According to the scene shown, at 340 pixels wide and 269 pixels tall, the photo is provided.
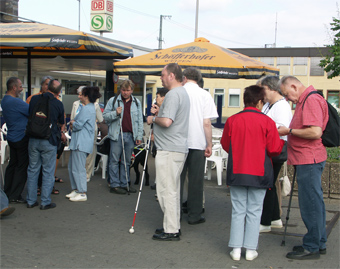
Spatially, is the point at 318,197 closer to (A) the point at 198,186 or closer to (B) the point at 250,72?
(A) the point at 198,186

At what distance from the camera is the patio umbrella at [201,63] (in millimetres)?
9195

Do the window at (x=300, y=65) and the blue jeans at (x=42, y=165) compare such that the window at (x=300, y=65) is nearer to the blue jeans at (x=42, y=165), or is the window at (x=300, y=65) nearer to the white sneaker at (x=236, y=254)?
the blue jeans at (x=42, y=165)

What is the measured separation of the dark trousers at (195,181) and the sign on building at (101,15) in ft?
65.0

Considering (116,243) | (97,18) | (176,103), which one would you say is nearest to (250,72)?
(176,103)

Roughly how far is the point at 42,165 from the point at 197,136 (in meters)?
2.41

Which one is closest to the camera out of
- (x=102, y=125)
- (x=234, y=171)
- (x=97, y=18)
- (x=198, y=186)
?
(x=234, y=171)

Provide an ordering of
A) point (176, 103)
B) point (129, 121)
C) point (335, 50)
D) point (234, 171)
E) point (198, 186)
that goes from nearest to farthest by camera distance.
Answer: point (234, 171) → point (176, 103) → point (198, 186) → point (129, 121) → point (335, 50)

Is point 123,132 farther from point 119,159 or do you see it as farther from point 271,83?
point 271,83

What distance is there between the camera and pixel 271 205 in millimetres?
5305

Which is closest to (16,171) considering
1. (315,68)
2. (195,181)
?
(195,181)

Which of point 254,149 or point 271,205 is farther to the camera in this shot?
point 271,205

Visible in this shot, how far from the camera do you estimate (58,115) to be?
21.3ft

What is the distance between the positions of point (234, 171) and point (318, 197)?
909mm

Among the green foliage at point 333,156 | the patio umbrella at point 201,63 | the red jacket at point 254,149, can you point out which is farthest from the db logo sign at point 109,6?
the red jacket at point 254,149
